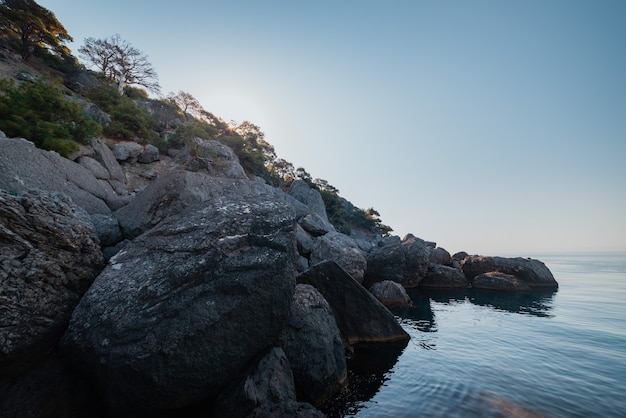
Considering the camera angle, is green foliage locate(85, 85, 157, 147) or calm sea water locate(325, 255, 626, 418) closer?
calm sea water locate(325, 255, 626, 418)

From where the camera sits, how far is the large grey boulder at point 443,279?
24.5 m

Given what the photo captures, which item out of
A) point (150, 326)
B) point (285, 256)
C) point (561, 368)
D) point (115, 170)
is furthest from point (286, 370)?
point (115, 170)

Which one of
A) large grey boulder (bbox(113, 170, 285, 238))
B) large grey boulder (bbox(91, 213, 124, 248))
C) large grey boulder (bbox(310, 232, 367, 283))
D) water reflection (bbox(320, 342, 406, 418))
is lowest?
water reflection (bbox(320, 342, 406, 418))

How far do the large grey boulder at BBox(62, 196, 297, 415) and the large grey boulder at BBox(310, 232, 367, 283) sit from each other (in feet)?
41.4

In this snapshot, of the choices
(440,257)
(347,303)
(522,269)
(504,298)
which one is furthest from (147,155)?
(522,269)

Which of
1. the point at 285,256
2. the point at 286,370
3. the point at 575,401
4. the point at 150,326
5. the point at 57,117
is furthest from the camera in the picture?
the point at 57,117

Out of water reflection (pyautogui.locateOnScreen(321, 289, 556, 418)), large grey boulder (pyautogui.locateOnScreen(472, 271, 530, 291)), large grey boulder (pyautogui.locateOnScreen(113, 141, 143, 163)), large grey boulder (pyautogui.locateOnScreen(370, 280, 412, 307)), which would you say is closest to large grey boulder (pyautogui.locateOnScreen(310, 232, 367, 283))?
large grey boulder (pyautogui.locateOnScreen(370, 280, 412, 307))

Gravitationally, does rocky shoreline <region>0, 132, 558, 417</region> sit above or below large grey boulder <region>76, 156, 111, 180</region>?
below

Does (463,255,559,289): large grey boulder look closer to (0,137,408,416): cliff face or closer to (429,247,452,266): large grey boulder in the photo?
(429,247,452,266): large grey boulder

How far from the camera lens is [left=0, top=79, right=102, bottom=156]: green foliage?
12430 millimetres

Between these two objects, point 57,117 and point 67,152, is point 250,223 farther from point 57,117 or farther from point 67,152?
point 57,117

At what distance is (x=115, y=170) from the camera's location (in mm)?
17172

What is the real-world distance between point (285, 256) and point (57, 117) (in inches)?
663

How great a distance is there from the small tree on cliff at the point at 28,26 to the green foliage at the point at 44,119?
2834 cm
